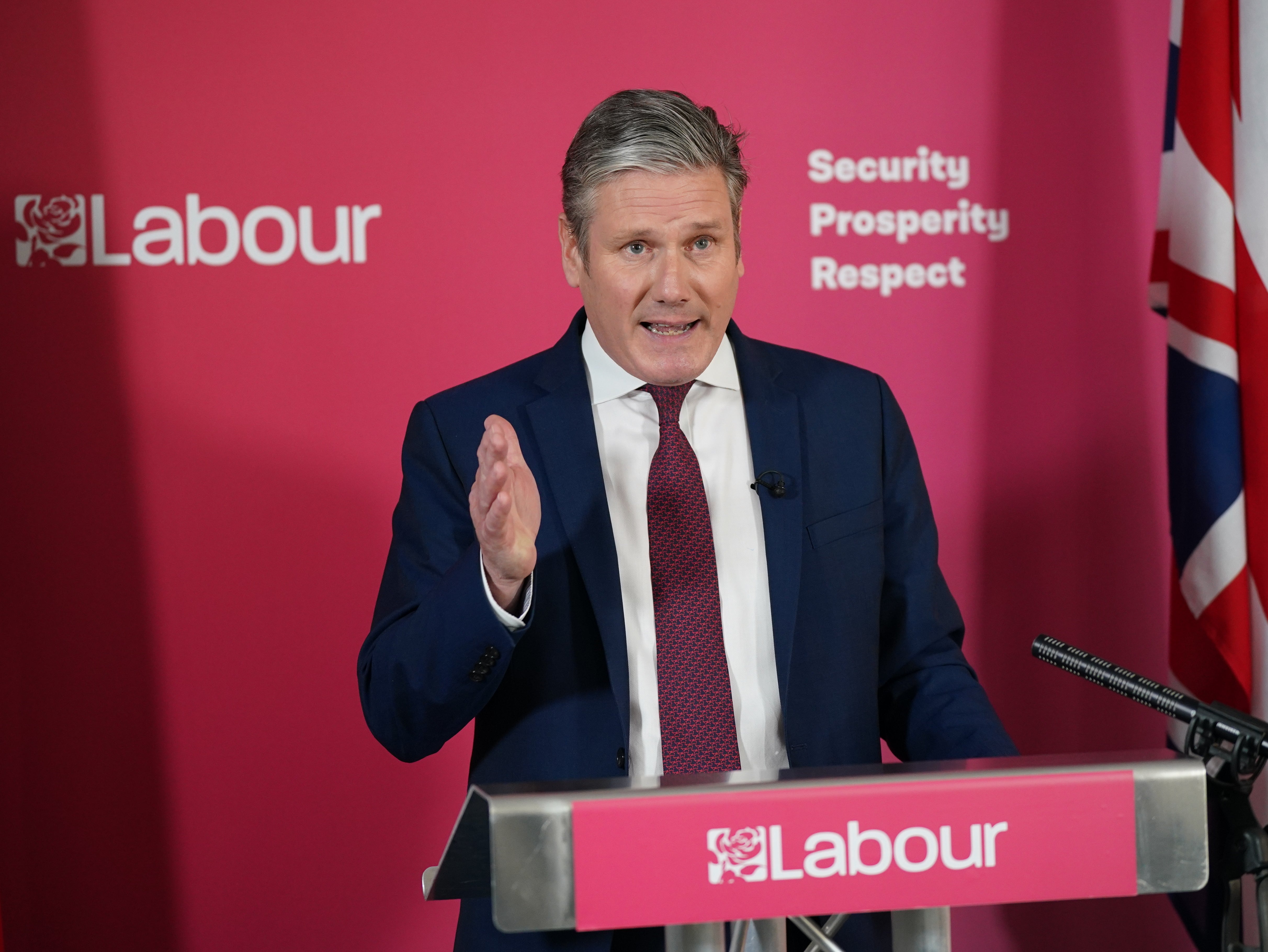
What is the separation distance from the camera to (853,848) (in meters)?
0.93

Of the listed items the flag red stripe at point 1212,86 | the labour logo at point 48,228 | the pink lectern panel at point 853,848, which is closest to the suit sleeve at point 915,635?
the pink lectern panel at point 853,848

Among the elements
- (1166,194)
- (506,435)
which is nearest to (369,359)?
A: (506,435)

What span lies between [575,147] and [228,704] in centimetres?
160

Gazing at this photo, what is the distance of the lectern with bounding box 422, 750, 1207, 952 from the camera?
0.90 meters

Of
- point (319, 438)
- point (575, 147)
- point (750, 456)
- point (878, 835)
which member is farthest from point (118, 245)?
point (878, 835)

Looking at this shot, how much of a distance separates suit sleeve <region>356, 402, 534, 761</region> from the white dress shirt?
0.17 m

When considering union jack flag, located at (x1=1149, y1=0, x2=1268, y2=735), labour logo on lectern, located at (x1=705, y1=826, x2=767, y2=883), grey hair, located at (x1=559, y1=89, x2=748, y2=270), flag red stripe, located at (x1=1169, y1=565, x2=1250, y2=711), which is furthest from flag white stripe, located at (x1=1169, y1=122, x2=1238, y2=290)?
labour logo on lectern, located at (x1=705, y1=826, x2=767, y2=883)

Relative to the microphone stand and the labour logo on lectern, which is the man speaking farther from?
the labour logo on lectern

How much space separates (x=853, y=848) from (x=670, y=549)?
704 mm

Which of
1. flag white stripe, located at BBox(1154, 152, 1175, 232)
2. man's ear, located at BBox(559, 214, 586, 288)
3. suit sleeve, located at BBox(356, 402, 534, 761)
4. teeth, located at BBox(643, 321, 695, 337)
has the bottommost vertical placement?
suit sleeve, located at BBox(356, 402, 534, 761)

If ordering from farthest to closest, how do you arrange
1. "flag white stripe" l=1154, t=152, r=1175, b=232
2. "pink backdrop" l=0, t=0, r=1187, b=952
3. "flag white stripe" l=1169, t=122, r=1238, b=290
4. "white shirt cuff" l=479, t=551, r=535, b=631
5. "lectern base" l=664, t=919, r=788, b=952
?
"pink backdrop" l=0, t=0, r=1187, b=952
"flag white stripe" l=1154, t=152, r=1175, b=232
"flag white stripe" l=1169, t=122, r=1238, b=290
"white shirt cuff" l=479, t=551, r=535, b=631
"lectern base" l=664, t=919, r=788, b=952

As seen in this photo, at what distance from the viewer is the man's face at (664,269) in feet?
5.22

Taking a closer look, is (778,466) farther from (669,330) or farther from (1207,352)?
(1207,352)

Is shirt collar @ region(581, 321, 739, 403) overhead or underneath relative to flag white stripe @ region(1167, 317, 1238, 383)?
underneath
